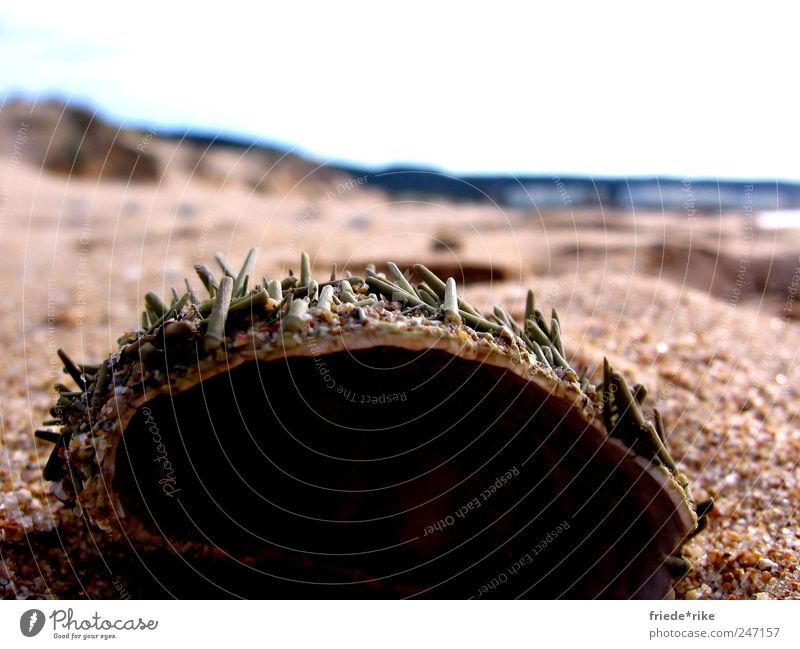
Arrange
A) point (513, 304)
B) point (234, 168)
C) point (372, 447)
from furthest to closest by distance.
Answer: point (234, 168) < point (513, 304) < point (372, 447)

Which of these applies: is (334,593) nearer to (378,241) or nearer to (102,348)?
(102,348)

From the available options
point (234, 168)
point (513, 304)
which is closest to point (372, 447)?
point (513, 304)

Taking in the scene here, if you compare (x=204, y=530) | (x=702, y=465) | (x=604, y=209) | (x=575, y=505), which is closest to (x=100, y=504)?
(x=204, y=530)

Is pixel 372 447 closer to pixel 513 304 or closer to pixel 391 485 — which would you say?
pixel 391 485

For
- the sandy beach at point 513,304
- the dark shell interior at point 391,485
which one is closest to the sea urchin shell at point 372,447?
the dark shell interior at point 391,485

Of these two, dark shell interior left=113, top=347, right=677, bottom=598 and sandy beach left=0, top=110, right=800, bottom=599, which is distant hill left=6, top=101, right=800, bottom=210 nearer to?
sandy beach left=0, top=110, right=800, bottom=599

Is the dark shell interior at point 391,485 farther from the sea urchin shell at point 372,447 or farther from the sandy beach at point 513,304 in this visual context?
the sandy beach at point 513,304
